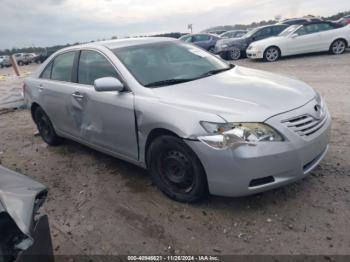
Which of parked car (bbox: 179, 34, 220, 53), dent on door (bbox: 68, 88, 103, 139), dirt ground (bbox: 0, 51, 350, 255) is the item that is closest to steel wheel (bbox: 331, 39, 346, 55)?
parked car (bbox: 179, 34, 220, 53)

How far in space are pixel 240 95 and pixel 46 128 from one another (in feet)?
11.9

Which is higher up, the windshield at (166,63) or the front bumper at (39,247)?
the windshield at (166,63)

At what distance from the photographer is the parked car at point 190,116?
2744mm

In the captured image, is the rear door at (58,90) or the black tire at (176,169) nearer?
the black tire at (176,169)

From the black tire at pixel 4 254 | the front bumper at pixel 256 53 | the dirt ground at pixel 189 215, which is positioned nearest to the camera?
the black tire at pixel 4 254

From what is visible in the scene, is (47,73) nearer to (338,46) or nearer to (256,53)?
(256,53)

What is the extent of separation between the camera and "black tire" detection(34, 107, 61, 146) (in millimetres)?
5230

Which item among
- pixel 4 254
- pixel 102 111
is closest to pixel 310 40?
pixel 102 111

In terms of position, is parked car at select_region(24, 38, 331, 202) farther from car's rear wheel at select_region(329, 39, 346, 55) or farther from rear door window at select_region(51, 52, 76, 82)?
car's rear wheel at select_region(329, 39, 346, 55)

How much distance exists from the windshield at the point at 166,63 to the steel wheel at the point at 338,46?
36.2 ft

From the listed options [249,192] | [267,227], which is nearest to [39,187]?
[249,192]

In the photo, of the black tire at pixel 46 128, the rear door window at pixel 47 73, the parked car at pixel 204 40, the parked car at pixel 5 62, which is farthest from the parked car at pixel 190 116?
the parked car at pixel 5 62

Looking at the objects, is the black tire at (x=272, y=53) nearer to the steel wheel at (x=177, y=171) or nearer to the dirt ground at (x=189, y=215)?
the dirt ground at (x=189, y=215)

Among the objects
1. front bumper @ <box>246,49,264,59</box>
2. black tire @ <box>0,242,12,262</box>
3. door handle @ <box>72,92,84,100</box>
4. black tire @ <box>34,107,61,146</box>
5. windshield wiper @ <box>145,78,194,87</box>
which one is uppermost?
windshield wiper @ <box>145,78,194,87</box>
